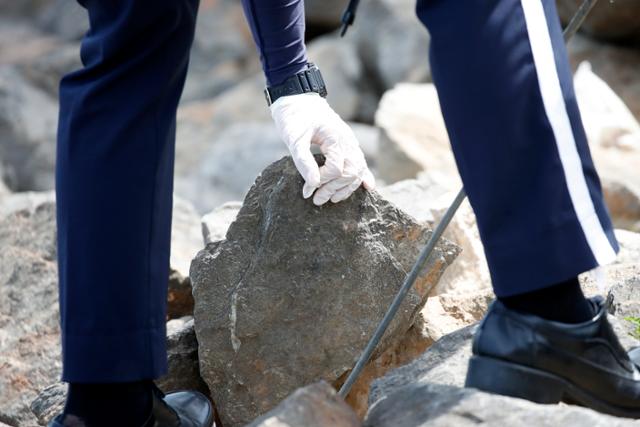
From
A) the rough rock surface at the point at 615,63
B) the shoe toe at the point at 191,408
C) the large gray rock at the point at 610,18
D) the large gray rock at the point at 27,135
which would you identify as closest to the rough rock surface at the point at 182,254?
the shoe toe at the point at 191,408

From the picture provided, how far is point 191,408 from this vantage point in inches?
72.1

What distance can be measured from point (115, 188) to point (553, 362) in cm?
67

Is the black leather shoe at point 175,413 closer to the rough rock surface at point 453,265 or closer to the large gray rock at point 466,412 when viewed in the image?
the large gray rock at point 466,412

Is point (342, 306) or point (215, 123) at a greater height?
point (215, 123)

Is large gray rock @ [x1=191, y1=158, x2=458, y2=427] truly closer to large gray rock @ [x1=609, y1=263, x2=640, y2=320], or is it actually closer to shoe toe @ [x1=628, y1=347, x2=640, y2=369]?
large gray rock @ [x1=609, y1=263, x2=640, y2=320]

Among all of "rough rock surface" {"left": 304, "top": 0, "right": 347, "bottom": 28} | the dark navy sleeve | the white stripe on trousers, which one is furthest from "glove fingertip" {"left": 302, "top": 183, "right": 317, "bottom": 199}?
"rough rock surface" {"left": 304, "top": 0, "right": 347, "bottom": 28}

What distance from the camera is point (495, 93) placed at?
145 cm

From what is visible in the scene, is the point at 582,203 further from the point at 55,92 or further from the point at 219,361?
the point at 55,92

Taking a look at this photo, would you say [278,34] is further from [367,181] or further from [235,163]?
[235,163]

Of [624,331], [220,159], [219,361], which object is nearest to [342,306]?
[219,361]

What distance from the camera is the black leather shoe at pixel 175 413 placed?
1.63m

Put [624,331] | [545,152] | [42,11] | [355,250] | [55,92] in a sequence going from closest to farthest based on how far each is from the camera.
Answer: [545,152] < [624,331] < [355,250] < [55,92] < [42,11]

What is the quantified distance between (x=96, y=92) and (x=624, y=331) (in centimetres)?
99

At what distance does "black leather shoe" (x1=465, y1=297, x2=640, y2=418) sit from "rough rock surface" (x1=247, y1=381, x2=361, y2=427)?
20 centimetres
